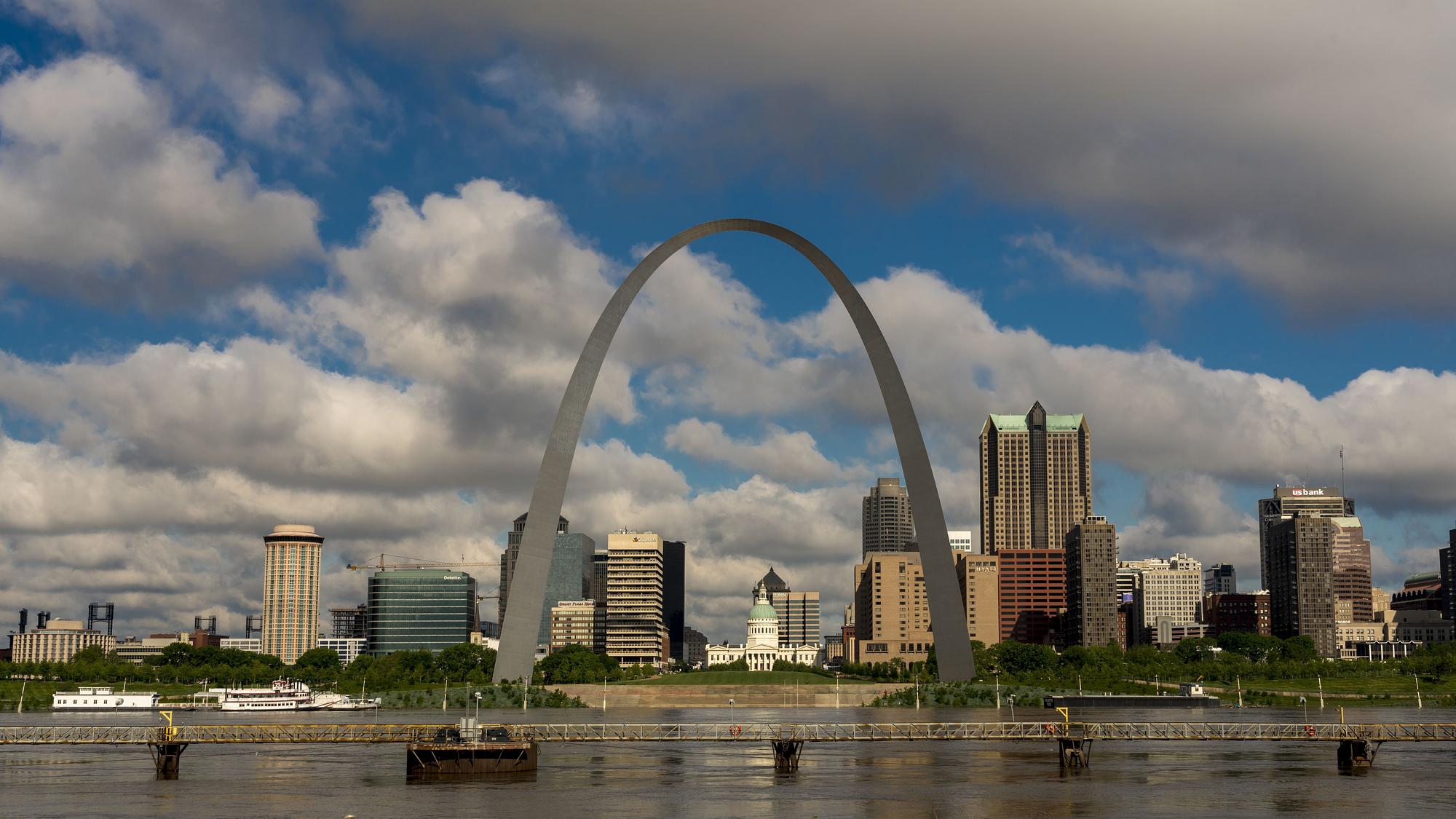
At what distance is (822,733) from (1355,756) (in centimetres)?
3283

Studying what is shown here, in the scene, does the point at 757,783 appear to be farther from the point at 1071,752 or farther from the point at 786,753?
the point at 1071,752

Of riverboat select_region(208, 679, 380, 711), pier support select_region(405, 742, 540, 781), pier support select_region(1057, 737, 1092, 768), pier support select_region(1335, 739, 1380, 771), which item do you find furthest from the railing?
riverboat select_region(208, 679, 380, 711)

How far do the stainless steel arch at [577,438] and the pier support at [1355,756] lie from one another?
119 ft

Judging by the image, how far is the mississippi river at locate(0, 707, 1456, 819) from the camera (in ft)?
184

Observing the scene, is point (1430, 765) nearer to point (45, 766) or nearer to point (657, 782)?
point (657, 782)

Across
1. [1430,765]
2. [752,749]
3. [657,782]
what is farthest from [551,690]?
[1430,765]

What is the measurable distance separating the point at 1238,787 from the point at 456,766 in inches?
1455


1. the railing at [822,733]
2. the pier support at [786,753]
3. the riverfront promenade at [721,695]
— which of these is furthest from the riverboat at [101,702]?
the pier support at [786,753]

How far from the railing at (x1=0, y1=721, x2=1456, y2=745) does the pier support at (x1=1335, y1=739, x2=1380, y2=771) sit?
1.76ft

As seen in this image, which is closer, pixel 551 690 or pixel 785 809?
pixel 785 809

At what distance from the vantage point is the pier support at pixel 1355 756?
→ 7212 cm

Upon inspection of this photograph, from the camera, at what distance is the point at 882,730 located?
300ft

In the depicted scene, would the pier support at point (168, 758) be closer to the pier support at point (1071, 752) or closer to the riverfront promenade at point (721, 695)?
the pier support at point (1071, 752)

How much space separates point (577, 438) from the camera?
110562 mm
